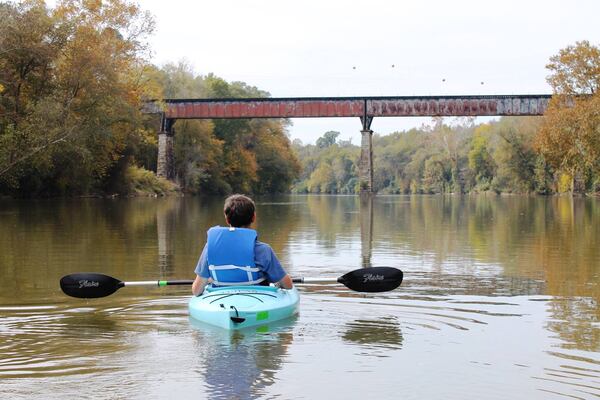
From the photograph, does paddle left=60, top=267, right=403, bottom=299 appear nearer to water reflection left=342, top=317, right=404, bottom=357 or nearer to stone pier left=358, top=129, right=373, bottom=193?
water reflection left=342, top=317, right=404, bottom=357

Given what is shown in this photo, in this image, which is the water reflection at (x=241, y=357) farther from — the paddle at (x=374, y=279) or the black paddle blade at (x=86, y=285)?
the black paddle blade at (x=86, y=285)

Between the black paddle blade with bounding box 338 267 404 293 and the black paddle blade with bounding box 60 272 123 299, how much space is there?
2.85 m

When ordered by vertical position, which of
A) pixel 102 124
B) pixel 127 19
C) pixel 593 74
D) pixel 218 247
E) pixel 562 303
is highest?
pixel 127 19

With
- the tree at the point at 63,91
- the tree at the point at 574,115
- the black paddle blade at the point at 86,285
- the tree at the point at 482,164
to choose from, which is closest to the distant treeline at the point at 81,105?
the tree at the point at 63,91

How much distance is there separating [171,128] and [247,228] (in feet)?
250

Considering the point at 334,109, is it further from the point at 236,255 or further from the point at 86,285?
the point at 236,255

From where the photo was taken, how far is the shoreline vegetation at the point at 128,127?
45031mm

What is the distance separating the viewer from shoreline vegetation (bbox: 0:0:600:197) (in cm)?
4503

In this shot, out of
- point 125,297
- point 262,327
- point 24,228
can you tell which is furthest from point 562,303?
point 24,228

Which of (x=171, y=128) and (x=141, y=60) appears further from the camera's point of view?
(x=171, y=128)

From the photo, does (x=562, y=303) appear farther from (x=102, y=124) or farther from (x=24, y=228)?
(x=102, y=124)

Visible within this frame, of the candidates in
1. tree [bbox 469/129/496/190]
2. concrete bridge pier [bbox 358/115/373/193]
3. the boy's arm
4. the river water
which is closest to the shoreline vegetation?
tree [bbox 469/129/496/190]

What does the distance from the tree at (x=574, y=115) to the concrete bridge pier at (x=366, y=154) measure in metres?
20.8

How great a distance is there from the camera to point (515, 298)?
11.5 meters
